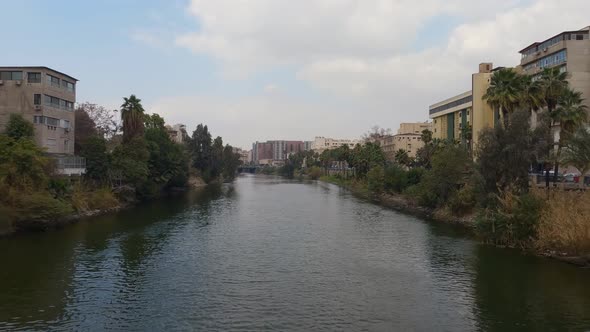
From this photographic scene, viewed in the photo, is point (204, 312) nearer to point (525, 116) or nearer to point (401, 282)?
point (401, 282)

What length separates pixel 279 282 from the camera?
99.3ft

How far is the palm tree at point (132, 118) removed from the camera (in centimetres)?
8362

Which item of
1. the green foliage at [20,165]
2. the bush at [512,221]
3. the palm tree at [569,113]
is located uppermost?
the palm tree at [569,113]

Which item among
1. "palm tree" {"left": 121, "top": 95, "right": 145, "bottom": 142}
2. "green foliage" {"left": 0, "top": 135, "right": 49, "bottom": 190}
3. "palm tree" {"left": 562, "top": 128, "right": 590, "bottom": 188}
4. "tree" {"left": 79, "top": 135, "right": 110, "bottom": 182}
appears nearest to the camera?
Answer: "palm tree" {"left": 562, "top": 128, "right": 590, "bottom": 188}

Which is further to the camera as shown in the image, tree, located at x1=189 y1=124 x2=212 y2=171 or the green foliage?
tree, located at x1=189 y1=124 x2=212 y2=171

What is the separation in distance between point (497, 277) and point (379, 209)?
4327cm

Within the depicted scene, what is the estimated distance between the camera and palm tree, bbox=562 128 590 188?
38.3 meters

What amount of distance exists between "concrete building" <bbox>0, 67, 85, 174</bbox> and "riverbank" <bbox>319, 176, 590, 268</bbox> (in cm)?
4868

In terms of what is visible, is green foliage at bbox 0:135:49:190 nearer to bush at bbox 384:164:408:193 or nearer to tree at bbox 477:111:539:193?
tree at bbox 477:111:539:193

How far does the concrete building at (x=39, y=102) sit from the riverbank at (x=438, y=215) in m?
48.7

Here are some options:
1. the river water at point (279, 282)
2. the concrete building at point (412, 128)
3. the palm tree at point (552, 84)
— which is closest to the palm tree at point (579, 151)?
the river water at point (279, 282)

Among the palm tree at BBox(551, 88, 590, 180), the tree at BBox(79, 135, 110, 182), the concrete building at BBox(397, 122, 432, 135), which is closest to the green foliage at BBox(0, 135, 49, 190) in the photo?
the tree at BBox(79, 135, 110, 182)

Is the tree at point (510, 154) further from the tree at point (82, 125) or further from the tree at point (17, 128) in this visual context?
the tree at point (82, 125)

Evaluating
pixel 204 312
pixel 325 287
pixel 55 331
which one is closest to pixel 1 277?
pixel 55 331
